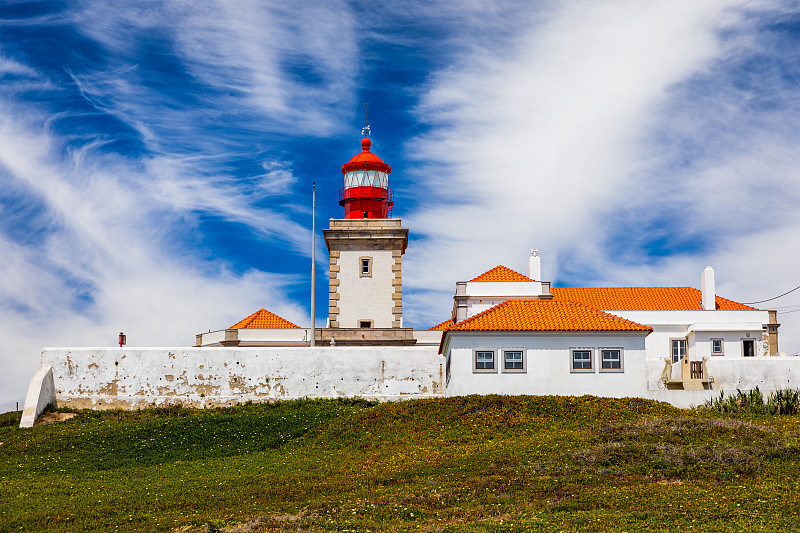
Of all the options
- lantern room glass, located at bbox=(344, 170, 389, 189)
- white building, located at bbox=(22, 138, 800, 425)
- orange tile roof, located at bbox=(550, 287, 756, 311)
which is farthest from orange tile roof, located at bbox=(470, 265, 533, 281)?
lantern room glass, located at bbox=(344, 170, 389, 189)

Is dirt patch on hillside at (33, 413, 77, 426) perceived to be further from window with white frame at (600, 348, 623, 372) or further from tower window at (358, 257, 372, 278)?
window with white frame at (600, 348, 623, 372)

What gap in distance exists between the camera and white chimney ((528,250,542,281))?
45.4 metres

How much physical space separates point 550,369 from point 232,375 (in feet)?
40.5

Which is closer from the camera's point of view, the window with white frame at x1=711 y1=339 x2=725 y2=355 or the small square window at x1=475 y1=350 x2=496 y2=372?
the small square window at x1=475 y1=350 x2=496 y2=372

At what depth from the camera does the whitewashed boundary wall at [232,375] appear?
112 ft

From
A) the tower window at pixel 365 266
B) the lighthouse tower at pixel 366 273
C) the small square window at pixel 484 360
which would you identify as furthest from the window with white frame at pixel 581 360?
the tower window at pixel 365 266

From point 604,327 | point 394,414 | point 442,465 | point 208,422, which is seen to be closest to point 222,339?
point 208,422

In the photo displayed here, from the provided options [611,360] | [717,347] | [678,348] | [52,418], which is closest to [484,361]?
[611,360]

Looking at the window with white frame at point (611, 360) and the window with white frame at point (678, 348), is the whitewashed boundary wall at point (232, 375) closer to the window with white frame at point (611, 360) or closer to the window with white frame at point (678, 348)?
the window with white frame at point (611, 360)

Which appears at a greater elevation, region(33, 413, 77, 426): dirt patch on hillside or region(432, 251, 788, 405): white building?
region(432, 251, 788, 405): white building

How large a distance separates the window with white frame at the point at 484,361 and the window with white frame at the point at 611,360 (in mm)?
3742

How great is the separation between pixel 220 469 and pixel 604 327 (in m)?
13.8

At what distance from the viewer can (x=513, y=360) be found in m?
30.2

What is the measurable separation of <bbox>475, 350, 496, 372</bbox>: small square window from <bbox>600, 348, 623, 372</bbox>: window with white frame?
3733 millimetres
